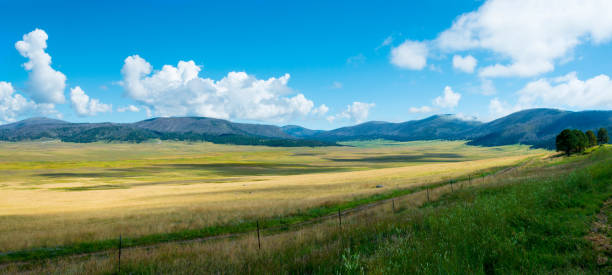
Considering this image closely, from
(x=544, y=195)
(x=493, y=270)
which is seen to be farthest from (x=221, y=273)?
(x=544, y=195)

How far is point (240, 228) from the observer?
20.0 metres

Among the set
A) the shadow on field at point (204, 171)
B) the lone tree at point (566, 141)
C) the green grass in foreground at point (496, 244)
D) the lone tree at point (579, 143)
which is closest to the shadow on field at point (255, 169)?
the shadow on field at point (204, 171)

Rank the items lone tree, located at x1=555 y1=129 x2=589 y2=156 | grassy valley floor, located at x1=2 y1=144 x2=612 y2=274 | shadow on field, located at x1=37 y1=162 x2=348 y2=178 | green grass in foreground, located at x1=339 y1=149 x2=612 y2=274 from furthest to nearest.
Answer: shadow on field, located at x1=37 y1=162 x2=348 y2=178, lone tree, located at x1=555 y1=129 x2=589 y2=156, grassy valley floor, located at x1=2 y1=144 x2=612 y2=274, green grass in foreground, located at x1=339 y1=149 x2=612 y2=274

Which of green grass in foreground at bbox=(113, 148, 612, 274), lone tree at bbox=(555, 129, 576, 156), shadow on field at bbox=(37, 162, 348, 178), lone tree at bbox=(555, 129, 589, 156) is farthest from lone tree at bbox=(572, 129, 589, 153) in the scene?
green grass in foreground at bbox=(113, 148, 612, 274)

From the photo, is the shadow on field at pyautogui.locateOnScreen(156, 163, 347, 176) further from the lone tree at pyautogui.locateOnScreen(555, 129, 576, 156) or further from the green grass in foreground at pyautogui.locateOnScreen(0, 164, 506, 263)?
the green grass in foreground at pyautogui.locateOnScreen(0, 164, 506, 263)

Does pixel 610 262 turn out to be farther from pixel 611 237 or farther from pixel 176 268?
pixel 176 268

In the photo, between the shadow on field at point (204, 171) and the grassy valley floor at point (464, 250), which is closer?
the grassy valley floor at point (464, 250)

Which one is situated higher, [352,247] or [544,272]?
[544,272]

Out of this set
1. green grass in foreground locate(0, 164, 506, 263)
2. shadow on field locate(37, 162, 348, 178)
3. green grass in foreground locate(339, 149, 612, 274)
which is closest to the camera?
green grass in foreground locate(339, 149, 612, 274)

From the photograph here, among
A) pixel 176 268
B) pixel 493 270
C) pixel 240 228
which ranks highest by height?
pixel 493 270

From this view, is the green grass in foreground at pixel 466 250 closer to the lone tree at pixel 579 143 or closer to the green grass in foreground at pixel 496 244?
the green grass in foreground at pixel 496 244

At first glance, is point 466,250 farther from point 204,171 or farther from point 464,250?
point 204,171

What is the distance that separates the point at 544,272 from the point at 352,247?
14.6 feet

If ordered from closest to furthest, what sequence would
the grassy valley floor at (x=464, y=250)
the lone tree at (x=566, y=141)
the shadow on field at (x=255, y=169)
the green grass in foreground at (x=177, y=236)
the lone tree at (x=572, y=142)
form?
the grassy valley floor at (x=464, y=250)
the green grass in foreground at (x=177, y=236)
the lone tree at (x=572, y=142)
the lone tree at (x=566, y=141)
the shadow on field at (x=255, y=169)
